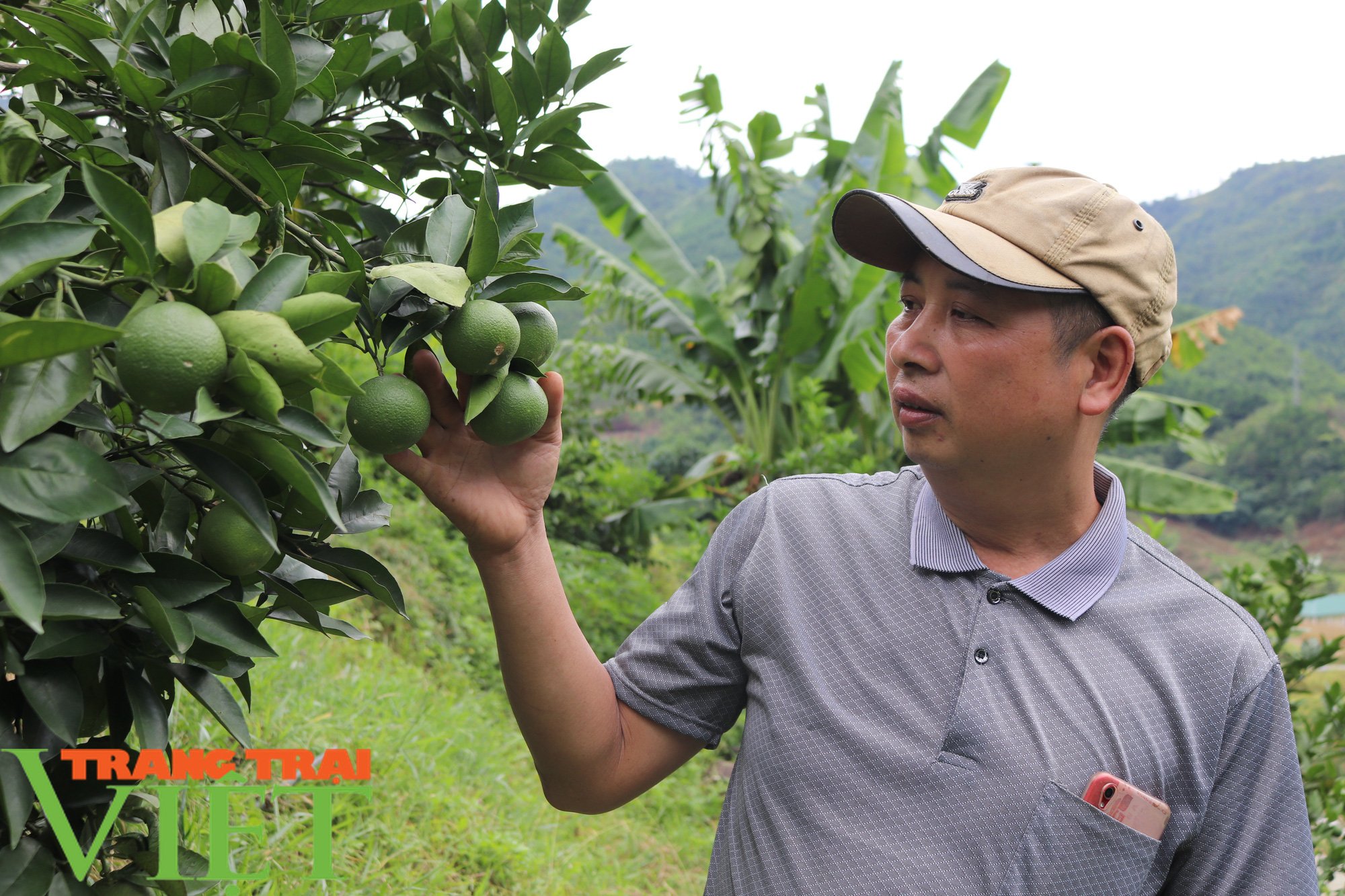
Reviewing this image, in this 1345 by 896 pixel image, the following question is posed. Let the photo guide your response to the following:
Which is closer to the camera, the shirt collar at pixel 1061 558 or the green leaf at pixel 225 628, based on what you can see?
the green leaf at pixel 225 628

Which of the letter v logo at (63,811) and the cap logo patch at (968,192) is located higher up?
the cap logo patch at (968,192)

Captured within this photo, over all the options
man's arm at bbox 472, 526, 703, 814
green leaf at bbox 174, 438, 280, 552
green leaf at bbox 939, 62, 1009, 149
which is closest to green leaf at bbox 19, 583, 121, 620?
green leaf at bbox 174, 438, 280, 552

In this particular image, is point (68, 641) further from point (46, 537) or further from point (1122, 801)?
point (1122, 801)

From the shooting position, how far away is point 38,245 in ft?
2.07

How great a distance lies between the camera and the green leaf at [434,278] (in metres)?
0.81

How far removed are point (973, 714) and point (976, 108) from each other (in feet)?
17.2

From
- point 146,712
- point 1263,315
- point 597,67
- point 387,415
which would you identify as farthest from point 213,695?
point 1263,315

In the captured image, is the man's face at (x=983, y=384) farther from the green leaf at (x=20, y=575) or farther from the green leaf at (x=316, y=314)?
the green leaf at (x=20, y=575)

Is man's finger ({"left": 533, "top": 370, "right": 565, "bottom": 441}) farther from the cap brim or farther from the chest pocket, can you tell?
the chest pocket

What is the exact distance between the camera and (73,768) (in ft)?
2.59

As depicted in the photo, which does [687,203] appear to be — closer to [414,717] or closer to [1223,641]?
[414,717]

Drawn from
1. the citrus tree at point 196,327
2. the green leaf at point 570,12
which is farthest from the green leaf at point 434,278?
the green leaf at point 570,12

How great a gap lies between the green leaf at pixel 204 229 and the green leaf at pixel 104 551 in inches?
8.7

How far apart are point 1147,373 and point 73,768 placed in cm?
126
